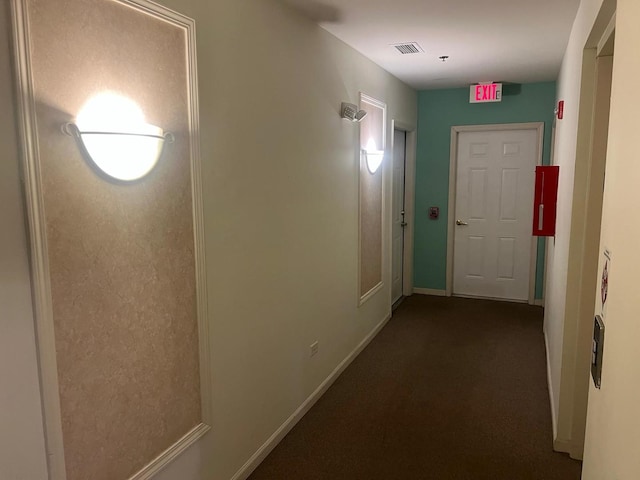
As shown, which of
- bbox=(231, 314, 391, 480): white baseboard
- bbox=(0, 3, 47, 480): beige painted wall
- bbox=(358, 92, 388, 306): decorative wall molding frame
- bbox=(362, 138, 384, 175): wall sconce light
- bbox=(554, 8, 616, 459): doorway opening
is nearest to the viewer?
bbox=(0, 3, 47, 480): beige painted wall

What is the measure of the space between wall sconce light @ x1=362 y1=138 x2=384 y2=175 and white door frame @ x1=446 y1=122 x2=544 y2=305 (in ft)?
5.67

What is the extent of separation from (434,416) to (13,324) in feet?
8.53

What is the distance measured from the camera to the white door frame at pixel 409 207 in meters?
5.89

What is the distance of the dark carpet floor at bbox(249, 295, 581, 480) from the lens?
262 centimetres

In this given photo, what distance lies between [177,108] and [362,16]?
161 centimetres

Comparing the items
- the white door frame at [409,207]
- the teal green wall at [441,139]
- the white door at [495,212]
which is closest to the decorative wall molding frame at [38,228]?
the white door frame at [409,207]

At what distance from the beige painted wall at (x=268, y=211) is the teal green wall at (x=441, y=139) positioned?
2.24 m

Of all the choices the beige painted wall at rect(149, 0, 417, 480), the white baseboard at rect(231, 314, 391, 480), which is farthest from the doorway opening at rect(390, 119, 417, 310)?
the beige painted wall at rect(149, 0, 417, 480)

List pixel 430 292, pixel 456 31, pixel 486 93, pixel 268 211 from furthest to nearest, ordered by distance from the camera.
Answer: pixel 430 292, pixel 486 93, pixel 456 31, pixel 268 211

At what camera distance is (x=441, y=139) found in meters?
5.84

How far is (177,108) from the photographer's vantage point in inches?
75.6

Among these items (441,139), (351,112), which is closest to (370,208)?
(351,112)

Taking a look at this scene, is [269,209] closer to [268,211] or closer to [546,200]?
[268,211]

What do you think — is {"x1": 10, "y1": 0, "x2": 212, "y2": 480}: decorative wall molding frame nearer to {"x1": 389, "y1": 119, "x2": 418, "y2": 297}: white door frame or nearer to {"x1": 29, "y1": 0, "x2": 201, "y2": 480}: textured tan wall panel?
{"x1": 29, "y1": 0, "x2": 201, "y2": 480}: textured tan wall panel
